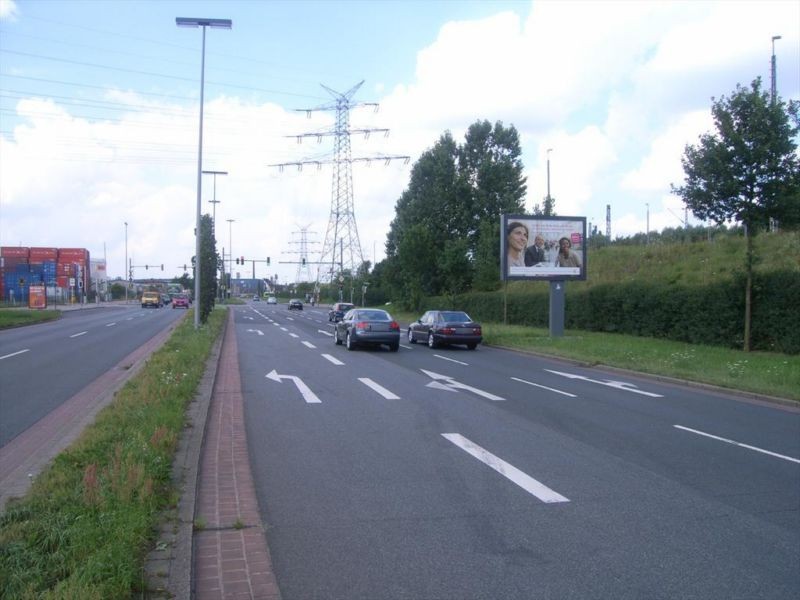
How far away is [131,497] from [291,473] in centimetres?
212

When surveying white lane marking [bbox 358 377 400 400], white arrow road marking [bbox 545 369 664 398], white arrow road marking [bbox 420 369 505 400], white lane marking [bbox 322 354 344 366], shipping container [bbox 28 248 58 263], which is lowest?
white arrow road marking [bbox 545 369 664 398]

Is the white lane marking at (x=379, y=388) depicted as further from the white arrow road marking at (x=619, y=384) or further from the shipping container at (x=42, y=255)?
the shipping container at (x=42, y=255)

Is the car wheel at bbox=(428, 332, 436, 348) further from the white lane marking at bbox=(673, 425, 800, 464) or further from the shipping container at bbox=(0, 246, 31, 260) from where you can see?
the shipping container at bbox=(0, 246, 31, 260)

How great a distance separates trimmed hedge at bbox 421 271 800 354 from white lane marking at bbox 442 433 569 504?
1569cm

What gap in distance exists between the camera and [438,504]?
673 cm

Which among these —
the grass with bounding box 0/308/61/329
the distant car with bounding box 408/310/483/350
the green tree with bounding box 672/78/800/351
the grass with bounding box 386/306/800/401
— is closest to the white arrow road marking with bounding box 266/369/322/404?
the grass with bounding box 386/306/800/401

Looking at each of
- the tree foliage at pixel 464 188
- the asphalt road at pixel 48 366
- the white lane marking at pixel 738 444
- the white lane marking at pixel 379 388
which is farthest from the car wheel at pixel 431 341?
the tree foliage at pixel 464 188

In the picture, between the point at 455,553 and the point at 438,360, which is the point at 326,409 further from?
the point at 438,360

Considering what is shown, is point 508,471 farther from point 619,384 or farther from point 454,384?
point 619,384

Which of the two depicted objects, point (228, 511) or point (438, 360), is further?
point (438, 360)

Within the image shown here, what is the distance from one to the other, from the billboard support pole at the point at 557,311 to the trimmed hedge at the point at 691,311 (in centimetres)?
268

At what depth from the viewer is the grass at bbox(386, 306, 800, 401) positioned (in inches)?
627

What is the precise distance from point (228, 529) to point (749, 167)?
791 inches

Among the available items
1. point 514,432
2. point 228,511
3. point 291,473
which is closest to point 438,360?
point 514,432
